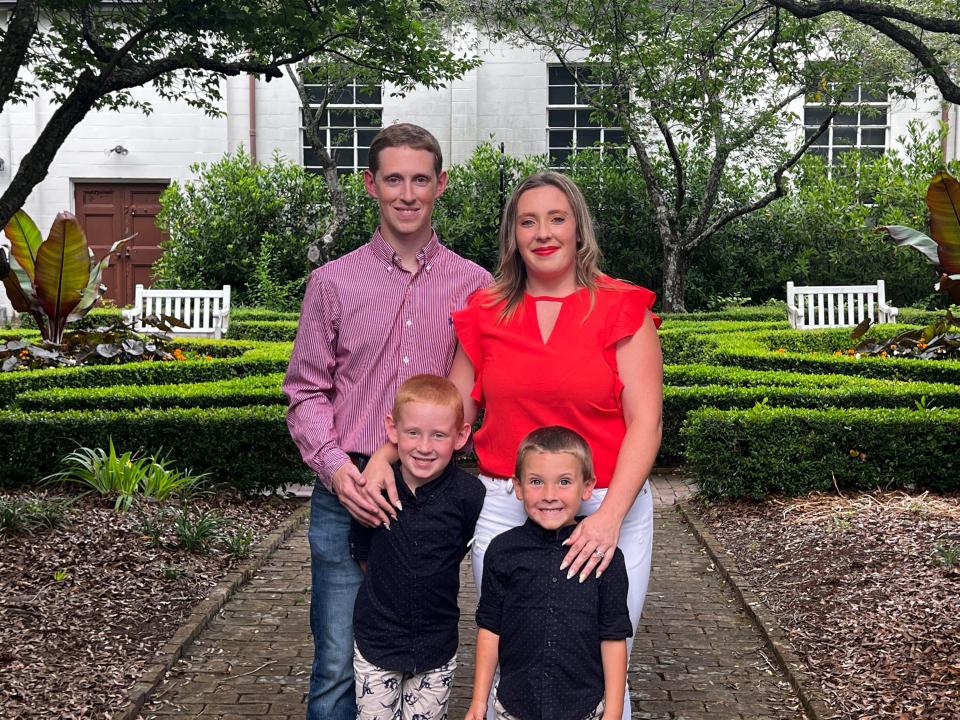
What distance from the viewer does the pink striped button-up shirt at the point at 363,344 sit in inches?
126

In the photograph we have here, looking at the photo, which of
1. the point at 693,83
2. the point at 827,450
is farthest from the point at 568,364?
the point at 693,83

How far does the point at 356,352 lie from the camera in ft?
10.6

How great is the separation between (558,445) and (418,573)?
592 millimetres

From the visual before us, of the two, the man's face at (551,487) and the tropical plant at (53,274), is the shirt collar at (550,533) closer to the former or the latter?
the man's face at (551,487)

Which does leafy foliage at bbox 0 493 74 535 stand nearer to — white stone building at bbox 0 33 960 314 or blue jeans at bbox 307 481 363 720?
blue jeans at bbox 307 481 363 720

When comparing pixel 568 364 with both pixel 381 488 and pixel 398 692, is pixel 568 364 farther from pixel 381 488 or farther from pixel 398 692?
pixel 398 692

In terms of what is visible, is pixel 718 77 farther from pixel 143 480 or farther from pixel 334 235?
pixel 143 480

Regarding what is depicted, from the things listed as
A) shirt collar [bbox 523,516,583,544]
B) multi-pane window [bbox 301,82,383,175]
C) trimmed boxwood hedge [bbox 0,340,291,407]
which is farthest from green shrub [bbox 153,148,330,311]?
shirt collar [bbox 523,516,583,544]

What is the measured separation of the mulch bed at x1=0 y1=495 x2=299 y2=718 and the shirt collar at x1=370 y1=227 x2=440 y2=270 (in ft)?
6.99

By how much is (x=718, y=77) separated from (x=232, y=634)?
12.1 m

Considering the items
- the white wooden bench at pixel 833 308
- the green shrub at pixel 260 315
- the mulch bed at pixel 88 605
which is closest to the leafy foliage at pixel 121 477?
the mulch bed at pixel 88 605

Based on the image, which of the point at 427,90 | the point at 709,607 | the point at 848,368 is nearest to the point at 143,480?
the point at 709,607

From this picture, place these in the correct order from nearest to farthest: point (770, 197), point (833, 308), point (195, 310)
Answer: point (833, 308) → point (195, 310) → point (770, 197)

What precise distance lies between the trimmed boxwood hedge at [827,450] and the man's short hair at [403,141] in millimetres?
4535
